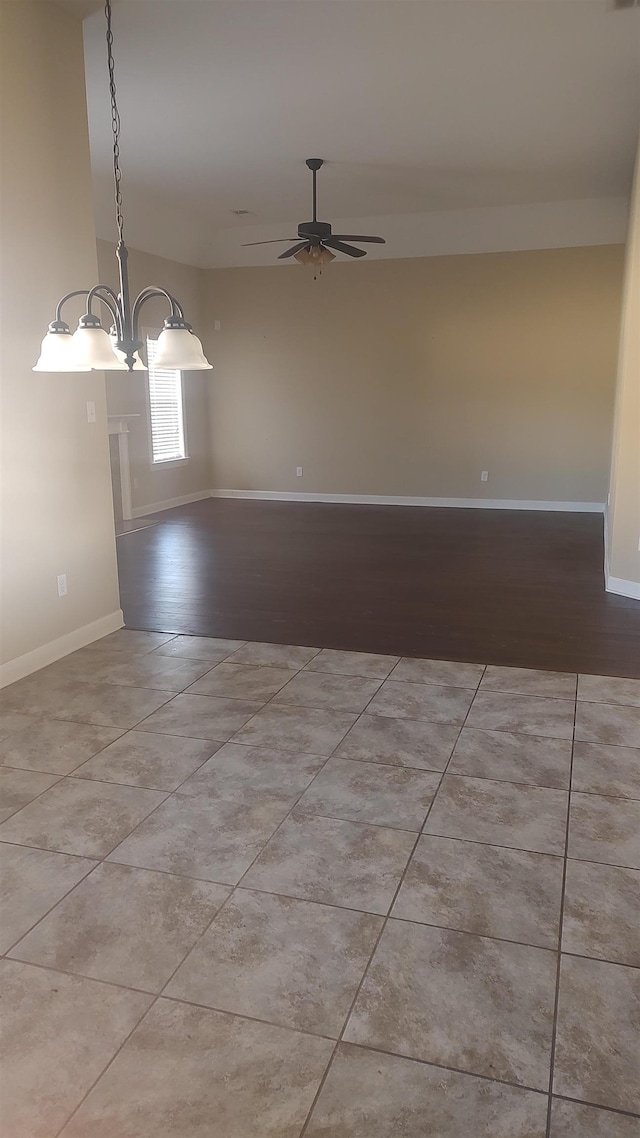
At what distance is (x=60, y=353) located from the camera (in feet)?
8.54

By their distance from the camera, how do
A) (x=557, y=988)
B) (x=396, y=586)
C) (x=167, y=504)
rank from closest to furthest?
1. (x=557, y=988)
2. (x=396, y=586)
3. (x=167, y=504)

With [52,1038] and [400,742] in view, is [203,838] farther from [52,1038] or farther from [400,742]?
[400,742]

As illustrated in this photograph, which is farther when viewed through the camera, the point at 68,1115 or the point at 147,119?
the point at 147,119

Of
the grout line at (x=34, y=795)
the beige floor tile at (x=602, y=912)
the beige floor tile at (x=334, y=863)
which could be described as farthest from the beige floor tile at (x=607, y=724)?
the grout line at (x=34, y=795)

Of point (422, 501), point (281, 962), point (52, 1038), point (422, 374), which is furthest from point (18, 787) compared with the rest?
point (422, 374)

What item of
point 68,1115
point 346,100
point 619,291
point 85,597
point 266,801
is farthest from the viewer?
point 619,291

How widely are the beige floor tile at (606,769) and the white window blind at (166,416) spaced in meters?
6.77

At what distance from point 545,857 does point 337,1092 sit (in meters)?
1.01

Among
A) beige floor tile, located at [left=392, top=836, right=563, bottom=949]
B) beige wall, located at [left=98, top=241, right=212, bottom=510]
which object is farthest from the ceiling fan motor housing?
beige floor tile, located at [left=392, top=836, right=563, bottom=949]

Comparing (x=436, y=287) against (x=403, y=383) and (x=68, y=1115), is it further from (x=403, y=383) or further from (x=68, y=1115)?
(x=68, y=1115)

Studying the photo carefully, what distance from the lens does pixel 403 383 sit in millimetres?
9125

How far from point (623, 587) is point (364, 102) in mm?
3594

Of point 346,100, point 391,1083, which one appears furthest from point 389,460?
point 391,1083

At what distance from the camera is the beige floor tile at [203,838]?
2.30 metres
